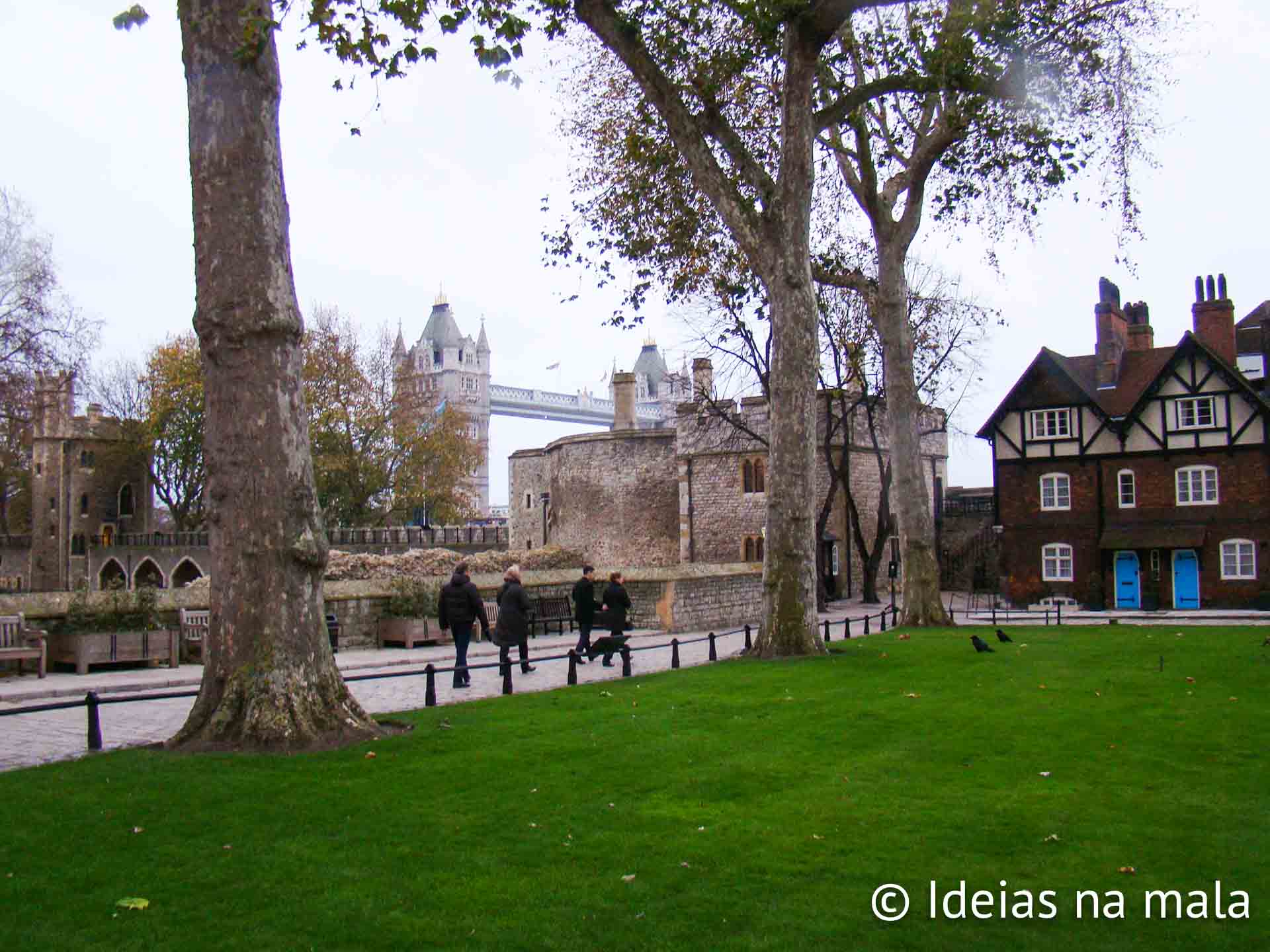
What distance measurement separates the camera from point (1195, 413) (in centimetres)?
3291

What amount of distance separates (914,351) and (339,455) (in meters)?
24.2

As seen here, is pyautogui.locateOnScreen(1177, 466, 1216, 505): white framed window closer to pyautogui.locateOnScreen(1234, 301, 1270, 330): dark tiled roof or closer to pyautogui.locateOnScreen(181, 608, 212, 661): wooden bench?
pyautogui.locateOnScreen(1234, 301, 1270, 330): dark tiled roof

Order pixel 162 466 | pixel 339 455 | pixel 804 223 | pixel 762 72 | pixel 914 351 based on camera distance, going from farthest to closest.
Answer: pixel 162 466 < pixel 339 455 < pixel 914 351 < pixel 762 72 < pixel 804 223

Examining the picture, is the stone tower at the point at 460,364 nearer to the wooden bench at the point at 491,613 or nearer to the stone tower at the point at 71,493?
the stone tower at the point at 71,493

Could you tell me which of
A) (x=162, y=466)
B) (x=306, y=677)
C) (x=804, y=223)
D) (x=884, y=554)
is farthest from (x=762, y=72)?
(x=162, y=466)

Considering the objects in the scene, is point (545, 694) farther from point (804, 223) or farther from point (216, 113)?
point (804, 223)

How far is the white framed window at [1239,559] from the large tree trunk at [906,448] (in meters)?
15.0

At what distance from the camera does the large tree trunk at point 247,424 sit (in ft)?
28.4

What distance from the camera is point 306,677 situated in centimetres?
877

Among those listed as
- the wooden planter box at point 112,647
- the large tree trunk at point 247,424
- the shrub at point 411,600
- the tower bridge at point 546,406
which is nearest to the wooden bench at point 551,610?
the shrub at point 411,600

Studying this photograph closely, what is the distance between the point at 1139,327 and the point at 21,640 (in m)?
35.2

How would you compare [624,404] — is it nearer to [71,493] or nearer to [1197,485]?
[1197,485]

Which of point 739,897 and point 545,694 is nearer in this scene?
point 739,897

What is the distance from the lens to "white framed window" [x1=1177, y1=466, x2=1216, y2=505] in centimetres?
3272
